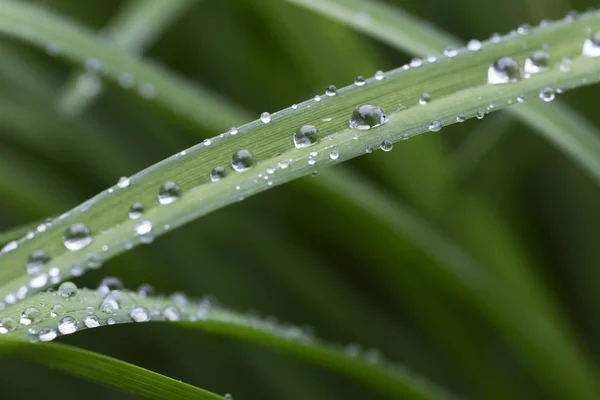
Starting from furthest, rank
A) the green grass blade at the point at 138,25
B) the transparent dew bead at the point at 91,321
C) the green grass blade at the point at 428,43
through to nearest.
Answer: the green grass blade at the point at 138,25 → the green grass blade at the point at 428,43 → the transparent dew bead at the point at 91,321

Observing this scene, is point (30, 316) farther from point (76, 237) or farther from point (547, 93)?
point (547, 93)

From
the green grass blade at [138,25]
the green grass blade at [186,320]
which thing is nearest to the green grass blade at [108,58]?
the green grass blade at [138,25]

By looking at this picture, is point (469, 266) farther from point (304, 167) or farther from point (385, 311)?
point (304, 167)

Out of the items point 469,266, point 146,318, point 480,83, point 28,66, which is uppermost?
point 28,66

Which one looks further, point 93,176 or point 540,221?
point 540,221

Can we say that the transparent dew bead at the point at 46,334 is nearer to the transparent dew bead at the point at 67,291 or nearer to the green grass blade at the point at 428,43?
the transparent dew bead at the point at 67,291

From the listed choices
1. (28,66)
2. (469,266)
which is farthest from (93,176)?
(469,266)

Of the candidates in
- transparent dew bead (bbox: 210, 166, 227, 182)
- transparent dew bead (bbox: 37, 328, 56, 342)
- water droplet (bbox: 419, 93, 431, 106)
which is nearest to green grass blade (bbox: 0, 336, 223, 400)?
transparent dew bead (bbox: 37, 328, 56, 342)
